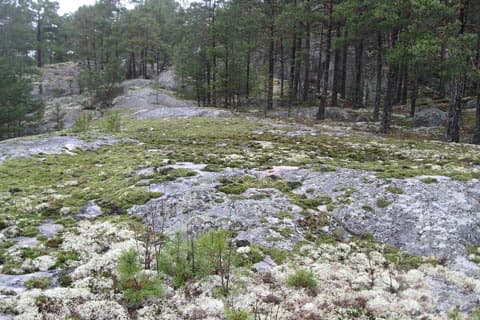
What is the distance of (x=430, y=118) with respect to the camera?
2666 cm

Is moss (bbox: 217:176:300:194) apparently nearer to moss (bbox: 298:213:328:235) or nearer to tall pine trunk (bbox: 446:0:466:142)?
moss (bbox: 298:213:328:235)

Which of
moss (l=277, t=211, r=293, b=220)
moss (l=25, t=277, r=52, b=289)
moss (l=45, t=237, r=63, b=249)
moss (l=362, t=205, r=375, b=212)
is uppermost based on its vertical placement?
moss (l=362, t=205, r=375, b=212)

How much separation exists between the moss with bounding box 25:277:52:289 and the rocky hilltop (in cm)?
2

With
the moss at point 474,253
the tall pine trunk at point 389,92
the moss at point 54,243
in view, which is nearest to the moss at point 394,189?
the moss at point 474,253

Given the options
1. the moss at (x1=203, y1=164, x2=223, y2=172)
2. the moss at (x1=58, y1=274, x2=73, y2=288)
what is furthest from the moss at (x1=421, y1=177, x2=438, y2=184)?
the moss at (x1=58, y1=274, x2=73, y2=288)

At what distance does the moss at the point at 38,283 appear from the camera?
17.2ft

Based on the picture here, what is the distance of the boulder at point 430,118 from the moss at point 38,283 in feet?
84.5

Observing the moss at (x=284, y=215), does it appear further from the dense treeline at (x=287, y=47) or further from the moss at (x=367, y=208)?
the dense treeline at (x=287, y=47)

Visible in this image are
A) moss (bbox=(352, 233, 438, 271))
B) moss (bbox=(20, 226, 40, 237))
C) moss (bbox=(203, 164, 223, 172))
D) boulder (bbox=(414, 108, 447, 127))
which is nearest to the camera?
moss (bbox=(352, 233, 438, 271))

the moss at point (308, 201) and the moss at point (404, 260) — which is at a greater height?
the moss at point (308, 201)

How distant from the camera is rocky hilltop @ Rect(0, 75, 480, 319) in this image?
4980 mm

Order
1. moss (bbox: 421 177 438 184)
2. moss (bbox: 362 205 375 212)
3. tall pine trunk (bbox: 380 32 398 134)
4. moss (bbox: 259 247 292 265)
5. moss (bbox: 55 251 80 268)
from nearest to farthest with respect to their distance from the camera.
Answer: moss (bbox: 55 251 80 268) → moss (bbox: 259 247 292 265) → moss (bbox: 362 205 375 212) → moss (bbox: 421 177 438 184) → tall pine trunk (bbox: 380 32 398 134)

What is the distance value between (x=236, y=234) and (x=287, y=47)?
3229 centimetres

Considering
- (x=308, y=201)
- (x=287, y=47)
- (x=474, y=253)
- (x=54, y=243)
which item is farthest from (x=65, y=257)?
(x=287, y=47)
